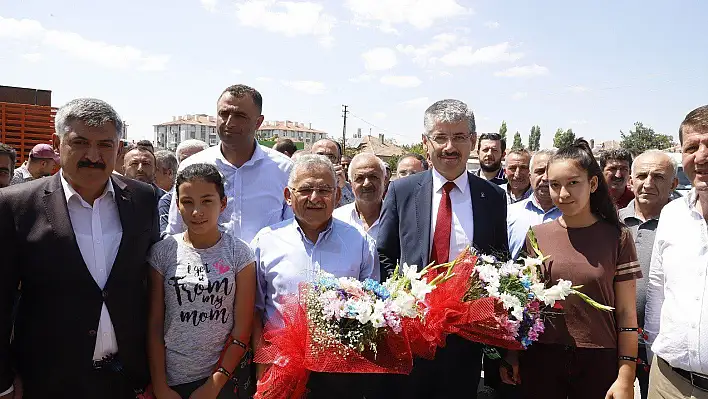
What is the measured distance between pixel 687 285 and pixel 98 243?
3028 millimetres

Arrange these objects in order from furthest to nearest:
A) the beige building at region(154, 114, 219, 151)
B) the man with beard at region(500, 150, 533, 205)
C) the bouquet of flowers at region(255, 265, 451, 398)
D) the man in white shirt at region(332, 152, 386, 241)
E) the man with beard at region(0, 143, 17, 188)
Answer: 1. the beige building at region(154, 114, 219, 151)
2. the man with beard at region(500, 150, 533, 205)
3. the man with beard at region(0, 143, 17, 188)
4. the man in white shirt at region(332, 152, 386, 241)
5. the bouquet of flowers at region(255, 265, 451, 398)

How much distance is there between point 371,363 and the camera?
233cm

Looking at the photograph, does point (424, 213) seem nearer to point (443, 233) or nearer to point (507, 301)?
point (443, 233)

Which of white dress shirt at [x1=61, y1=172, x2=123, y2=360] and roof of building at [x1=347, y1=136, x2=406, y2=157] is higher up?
roof of building at [x1=347, y1=136, x2=406, y2=157]

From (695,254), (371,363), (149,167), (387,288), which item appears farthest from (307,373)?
(149,167)

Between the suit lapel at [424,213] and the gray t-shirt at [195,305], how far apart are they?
1.08m

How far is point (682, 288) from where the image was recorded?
8.25 ft

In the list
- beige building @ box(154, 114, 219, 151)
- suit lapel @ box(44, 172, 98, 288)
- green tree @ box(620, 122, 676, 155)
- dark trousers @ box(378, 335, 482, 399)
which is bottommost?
dark trousers @ box(378, 335, 482, 399)

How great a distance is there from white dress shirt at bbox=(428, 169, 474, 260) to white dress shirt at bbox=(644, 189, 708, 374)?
3.50ft

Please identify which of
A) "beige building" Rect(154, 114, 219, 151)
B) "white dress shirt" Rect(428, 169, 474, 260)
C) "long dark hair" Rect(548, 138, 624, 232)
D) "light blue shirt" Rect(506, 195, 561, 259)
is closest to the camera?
"long dark hair" Rect(548, 138, 624, 232)

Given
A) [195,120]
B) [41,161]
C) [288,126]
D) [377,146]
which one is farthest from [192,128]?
[41,161]

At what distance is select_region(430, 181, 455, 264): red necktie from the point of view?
9.86 ft

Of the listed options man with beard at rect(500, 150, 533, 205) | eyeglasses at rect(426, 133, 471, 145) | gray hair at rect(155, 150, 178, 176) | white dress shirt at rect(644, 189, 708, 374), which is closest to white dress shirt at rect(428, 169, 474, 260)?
eyeglasses at rect(426, 133, 471, 145)

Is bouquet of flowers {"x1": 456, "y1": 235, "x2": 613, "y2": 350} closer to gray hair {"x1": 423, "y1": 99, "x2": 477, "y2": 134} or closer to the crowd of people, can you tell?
Answer: the crowd of people
